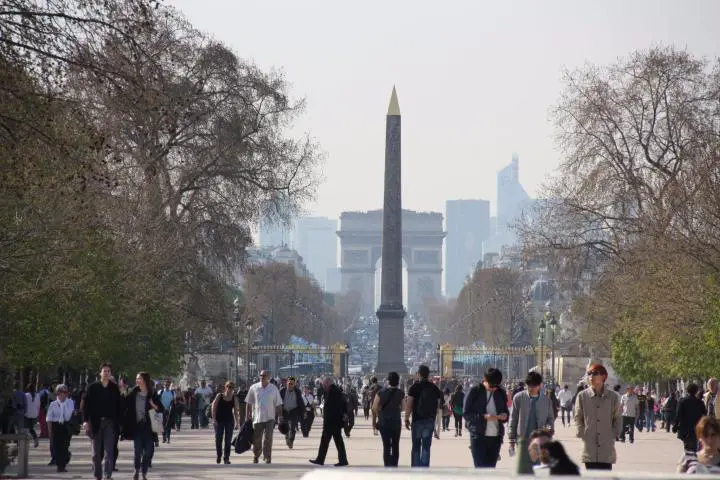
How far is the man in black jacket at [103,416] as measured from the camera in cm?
2108

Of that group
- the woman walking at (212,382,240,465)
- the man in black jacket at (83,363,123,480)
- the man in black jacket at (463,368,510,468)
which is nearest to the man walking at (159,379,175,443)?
the woman walking at (212,382,240,465)

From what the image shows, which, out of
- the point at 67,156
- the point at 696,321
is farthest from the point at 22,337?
the point at 67,156

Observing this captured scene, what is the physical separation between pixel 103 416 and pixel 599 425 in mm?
7459

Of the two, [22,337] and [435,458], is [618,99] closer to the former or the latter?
[22,337]

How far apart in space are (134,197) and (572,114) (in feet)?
43.0

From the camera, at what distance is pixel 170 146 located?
46406 millimetres

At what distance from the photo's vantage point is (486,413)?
1833 cm

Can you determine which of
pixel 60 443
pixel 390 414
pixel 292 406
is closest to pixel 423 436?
pixel 390 414

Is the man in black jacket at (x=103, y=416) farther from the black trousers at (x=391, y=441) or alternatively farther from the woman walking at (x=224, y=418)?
the woman walking at (x=224, y=418)

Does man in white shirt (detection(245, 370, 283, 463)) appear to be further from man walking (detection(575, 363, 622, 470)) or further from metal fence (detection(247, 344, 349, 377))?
metal fence (detection(247, 344, 349, 377))

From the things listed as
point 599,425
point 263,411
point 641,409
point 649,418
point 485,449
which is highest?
point 641,409

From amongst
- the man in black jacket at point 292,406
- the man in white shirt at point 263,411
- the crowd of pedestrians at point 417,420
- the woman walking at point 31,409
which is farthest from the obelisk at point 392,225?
the man in white shirt at point 263,411

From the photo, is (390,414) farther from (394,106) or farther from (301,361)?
(301,361)

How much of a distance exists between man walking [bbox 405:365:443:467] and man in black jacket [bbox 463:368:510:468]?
2.88 meters
